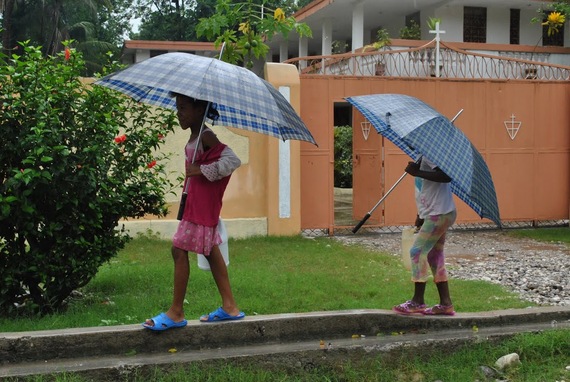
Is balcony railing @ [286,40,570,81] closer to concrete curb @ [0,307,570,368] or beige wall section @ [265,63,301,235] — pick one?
beige wall section @ [265,63,301,235]

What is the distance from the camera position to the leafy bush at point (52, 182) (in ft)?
16.4

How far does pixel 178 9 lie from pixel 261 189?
27181mm

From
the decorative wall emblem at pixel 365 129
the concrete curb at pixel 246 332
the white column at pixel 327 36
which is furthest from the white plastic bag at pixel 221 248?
the white column at pixel 327 36

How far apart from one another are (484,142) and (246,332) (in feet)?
26.5

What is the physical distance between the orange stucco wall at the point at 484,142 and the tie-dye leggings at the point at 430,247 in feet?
18.3

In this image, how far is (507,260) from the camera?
8977 mm

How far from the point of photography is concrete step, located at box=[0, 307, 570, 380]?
430 cm

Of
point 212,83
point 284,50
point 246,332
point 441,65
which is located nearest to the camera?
point 212,83

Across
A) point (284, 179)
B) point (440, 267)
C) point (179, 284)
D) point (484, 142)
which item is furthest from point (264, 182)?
point (179, 284)

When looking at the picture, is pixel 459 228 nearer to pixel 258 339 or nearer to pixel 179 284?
pixel 258 339

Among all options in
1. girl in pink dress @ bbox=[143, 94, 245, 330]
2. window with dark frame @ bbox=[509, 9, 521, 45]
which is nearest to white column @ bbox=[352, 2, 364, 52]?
window with dark frame @ bbox=[509, 9, 521, 45]

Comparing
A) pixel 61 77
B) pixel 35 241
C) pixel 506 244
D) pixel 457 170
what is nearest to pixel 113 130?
pixel 61 77

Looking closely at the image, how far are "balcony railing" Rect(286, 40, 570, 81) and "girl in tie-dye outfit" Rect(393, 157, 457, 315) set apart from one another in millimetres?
6096

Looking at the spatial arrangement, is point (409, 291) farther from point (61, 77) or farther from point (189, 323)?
point (61, 77)
